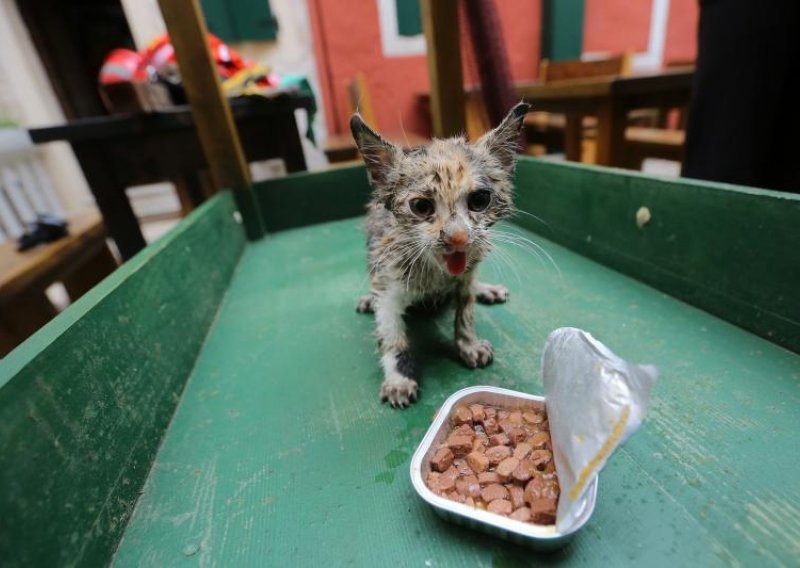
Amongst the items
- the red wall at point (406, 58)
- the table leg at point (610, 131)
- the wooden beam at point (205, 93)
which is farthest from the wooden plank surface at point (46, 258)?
the table leg at point (610, 131)

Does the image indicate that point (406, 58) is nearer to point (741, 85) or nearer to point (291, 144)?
point (291, 144)

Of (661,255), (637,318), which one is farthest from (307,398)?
(661,255)

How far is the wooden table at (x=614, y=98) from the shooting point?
2.10m

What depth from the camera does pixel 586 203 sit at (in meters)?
1.43

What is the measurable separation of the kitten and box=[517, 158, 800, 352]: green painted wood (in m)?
0.51

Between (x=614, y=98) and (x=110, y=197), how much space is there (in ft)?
8.97

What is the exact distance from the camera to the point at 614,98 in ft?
7.50

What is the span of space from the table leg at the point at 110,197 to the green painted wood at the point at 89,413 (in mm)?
1255

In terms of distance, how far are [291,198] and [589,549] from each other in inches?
80.1

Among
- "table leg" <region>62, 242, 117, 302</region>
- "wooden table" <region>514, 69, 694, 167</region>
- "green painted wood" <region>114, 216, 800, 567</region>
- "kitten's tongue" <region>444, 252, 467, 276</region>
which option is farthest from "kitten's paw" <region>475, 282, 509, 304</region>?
"table leg" <region>62, 242, 117, 302</region>

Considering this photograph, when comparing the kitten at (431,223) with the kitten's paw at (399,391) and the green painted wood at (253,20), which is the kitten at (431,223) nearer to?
the kitten's paw at (399,391)

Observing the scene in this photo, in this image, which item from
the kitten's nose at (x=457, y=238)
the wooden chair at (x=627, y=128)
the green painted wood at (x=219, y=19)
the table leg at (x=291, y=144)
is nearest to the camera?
the kitten's nose at (x=457, y=238)

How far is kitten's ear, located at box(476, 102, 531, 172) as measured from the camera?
874 mm

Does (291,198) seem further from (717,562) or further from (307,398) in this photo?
(717,562)
